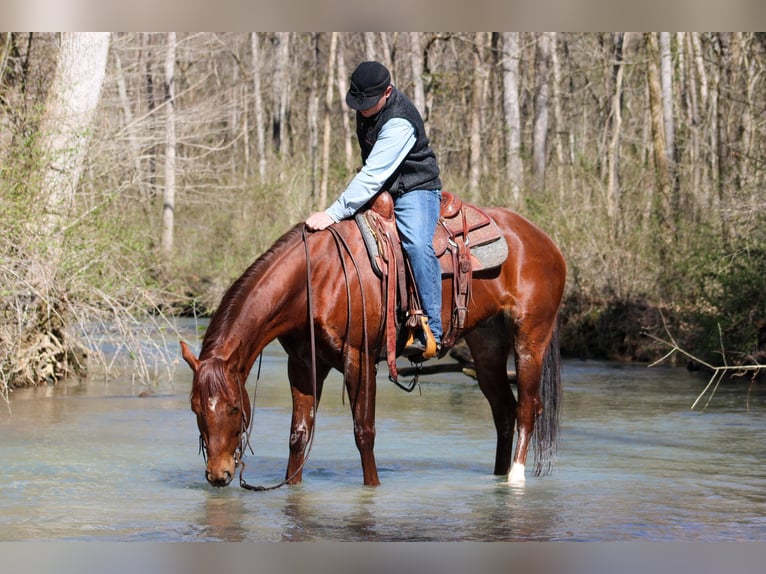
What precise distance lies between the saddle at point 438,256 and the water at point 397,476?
39.1 inches

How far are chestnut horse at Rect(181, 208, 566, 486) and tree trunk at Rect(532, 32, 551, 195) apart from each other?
42.1 ft

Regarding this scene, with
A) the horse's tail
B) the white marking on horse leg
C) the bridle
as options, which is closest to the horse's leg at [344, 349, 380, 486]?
the bridle

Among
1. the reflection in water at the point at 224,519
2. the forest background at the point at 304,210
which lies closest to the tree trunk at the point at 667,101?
the forest background at the point at 304,210

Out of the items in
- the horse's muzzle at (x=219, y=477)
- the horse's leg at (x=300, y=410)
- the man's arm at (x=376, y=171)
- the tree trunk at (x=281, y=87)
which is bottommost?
the horse's muzzle at (x=219, y=477)

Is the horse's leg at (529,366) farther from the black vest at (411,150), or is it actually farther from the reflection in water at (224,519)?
the reflection in water at (224,519)

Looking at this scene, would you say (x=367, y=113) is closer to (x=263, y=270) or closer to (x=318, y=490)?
(x=263, y=270)

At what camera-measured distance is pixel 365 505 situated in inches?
266

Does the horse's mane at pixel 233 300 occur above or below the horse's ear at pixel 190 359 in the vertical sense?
above

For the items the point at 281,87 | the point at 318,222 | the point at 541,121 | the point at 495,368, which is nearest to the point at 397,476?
the point at 495,368

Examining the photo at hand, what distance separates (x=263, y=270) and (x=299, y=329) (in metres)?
0.44

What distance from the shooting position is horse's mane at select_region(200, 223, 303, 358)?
6699mm

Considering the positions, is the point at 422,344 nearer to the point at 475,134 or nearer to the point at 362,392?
the point at 362,392

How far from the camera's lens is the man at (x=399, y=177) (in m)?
7.11
